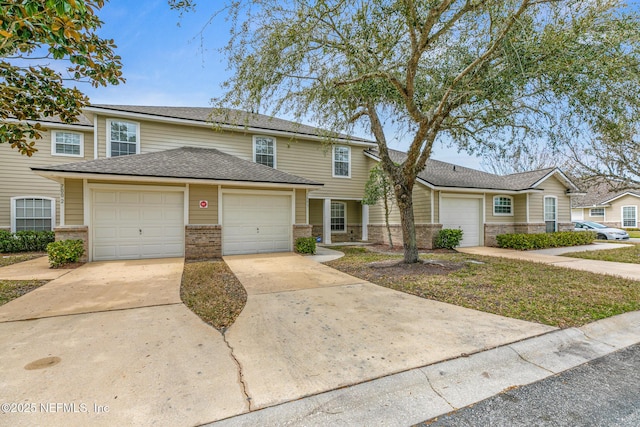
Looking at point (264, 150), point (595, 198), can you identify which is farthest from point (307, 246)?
point (595, 198)

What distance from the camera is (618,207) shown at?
27.6m

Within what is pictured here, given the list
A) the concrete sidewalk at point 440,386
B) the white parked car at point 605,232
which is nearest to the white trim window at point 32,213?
the concrete sidewalk at point 440,386

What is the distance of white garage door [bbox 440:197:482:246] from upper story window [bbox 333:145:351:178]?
203 inches

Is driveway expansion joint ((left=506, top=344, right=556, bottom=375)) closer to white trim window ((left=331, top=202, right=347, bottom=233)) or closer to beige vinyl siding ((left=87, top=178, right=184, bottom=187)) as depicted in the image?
beige vinyl siding ((left=87, top=178, right=184, bottom=187))

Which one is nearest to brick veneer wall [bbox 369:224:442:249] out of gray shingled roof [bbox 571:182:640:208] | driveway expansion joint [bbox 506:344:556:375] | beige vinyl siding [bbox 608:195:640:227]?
driveway expansion joint [bbox 506:344:556:375]

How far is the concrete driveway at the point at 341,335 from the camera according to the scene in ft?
9.46

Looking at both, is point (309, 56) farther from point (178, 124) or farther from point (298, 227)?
point (178, 124)

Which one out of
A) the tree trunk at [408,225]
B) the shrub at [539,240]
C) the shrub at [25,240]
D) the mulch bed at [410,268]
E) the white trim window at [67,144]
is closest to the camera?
the mulch bed at [410,268]

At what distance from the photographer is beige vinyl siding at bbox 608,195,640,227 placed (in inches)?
1038

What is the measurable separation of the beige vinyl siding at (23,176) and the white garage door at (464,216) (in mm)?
16748

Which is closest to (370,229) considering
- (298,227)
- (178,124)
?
(298,227)

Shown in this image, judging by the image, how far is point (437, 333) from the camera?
3.91 metres

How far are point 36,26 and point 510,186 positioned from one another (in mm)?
17772

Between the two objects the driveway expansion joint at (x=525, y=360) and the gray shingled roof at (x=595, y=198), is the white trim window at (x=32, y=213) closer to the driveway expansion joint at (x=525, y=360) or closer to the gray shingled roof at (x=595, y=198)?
the driveway expansion joint at (x=525, y=360)
